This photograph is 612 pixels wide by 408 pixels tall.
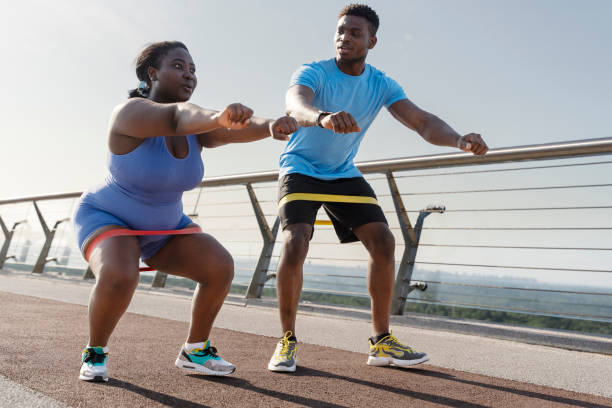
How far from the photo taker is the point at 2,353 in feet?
6.79

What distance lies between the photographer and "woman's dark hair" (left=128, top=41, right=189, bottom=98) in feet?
7.26

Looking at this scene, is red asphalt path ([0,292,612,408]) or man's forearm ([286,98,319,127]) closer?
red asphalt path ([0,292,612,408])

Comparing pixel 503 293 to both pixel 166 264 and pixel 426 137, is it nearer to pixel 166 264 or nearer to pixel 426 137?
pixel 426 137

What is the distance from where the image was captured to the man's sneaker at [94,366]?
1744 millimetres

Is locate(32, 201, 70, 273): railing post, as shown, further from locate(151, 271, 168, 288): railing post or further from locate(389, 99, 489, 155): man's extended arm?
locate(389, 99, 489, 155): man's extended arm

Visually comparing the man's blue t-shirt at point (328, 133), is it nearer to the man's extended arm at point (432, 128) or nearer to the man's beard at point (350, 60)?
the man's beard at point (350, 60)

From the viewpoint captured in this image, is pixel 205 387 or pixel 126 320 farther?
pixel 126 320

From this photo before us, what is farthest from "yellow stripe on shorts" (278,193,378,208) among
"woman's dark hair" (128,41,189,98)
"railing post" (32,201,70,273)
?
"railing post" (32,201,70,273)

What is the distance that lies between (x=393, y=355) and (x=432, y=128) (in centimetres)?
110

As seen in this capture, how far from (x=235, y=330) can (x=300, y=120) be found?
5.26 ft

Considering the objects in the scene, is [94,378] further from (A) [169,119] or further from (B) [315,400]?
(A) [169,119]

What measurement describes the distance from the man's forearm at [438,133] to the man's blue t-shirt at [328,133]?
30 centimetres

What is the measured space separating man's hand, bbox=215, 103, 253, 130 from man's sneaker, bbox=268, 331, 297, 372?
1.05m

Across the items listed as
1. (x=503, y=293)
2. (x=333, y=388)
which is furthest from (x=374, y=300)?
(x=503, y=293)
